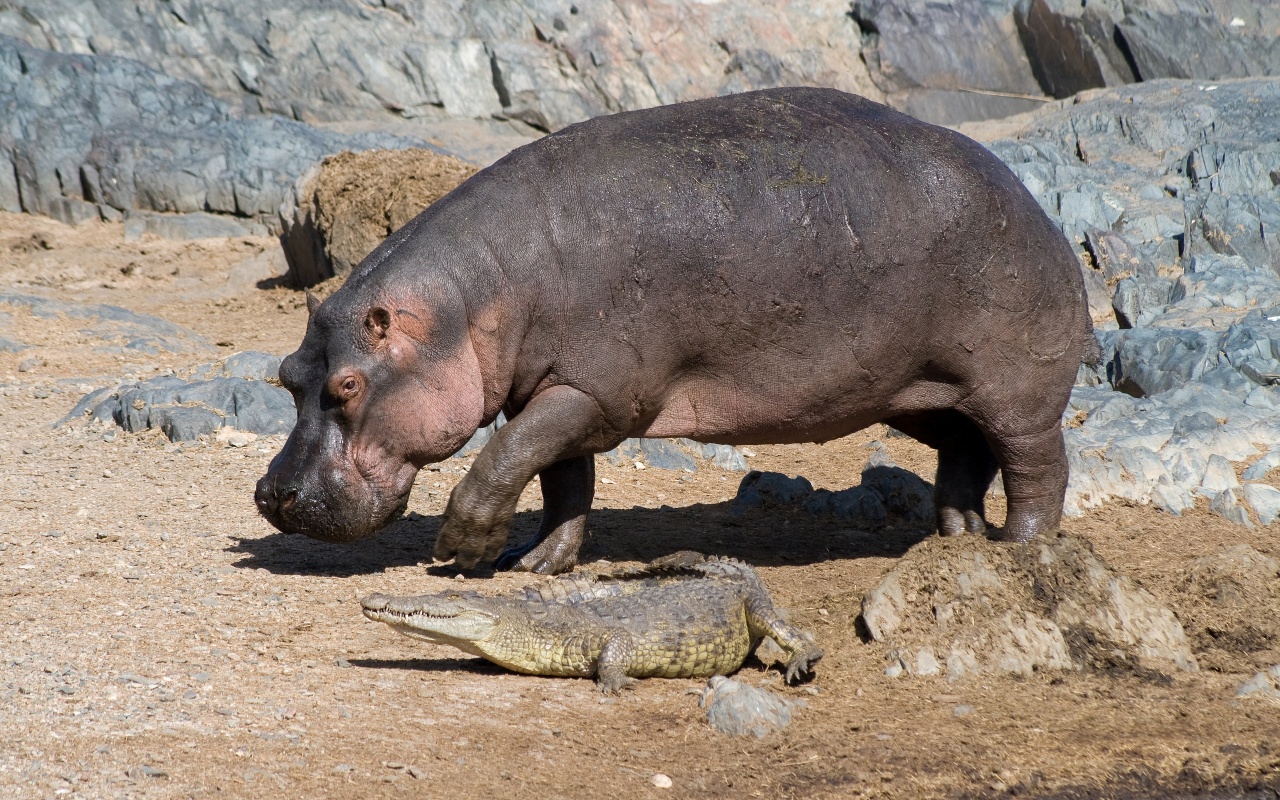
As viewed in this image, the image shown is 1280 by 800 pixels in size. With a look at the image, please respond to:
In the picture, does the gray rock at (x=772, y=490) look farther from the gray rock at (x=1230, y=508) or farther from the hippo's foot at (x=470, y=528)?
the hippo's foot at (x=470, y=528)

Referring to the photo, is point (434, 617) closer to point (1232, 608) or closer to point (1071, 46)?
point (1232, 608)

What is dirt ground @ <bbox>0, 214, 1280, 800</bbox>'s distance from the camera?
13.1ft

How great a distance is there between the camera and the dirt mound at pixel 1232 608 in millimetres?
5363

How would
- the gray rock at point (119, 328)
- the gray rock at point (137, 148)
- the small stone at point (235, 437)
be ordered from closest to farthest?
the small stone at point (235, 437) → the gray rock at point (119, 328) → the gray rock at point (137, 148)

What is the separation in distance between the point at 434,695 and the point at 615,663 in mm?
743

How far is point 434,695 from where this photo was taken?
4727 millimetres

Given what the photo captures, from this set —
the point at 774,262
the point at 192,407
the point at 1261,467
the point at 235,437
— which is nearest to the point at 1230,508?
the point at 1261,467

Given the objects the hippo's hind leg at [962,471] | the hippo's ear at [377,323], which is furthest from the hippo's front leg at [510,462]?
the hippo's hind leg at [962,471]

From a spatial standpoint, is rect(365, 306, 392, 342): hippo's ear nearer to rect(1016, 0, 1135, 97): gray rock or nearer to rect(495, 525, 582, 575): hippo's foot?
rect(495, 525, 582, 575): hippo's foot

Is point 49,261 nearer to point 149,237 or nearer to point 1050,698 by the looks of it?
point 149,237

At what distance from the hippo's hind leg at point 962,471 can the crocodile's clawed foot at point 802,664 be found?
7.19ft

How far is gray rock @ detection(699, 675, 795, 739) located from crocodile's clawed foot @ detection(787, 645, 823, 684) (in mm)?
320

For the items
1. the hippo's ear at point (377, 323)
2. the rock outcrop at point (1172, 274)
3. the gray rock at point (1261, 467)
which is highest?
the hippo's ear at point (377, 323)

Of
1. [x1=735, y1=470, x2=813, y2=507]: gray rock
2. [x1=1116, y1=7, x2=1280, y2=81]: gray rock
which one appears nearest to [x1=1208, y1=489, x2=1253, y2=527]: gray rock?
[x1=735, y1=470, x2=813, y2=507]: gray rock
